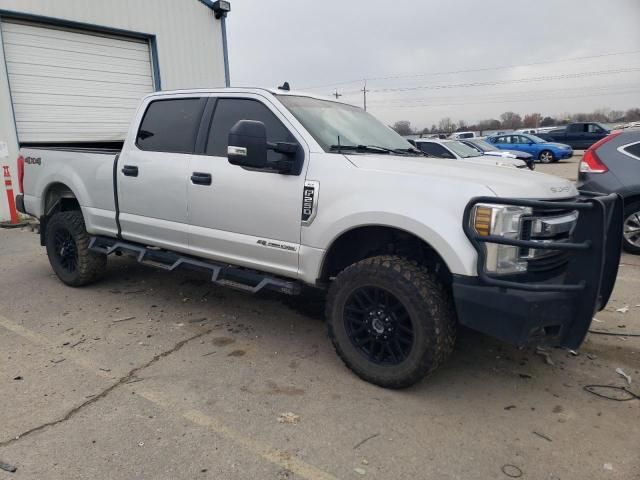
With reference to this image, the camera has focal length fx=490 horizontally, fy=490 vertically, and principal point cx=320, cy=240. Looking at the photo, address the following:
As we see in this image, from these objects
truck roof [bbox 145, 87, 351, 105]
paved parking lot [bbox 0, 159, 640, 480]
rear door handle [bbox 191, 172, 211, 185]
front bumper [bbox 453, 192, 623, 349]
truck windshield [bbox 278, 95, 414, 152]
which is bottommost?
paved parking lot [bbox 0, 159, 640, 480]

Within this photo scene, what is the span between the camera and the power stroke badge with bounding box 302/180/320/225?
3344mm

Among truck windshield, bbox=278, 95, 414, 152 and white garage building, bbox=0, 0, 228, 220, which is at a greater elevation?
white garage building, bbox=0, 0, 228, 220

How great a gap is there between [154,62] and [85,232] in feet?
28.2

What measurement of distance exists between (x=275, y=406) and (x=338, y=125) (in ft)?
7.14

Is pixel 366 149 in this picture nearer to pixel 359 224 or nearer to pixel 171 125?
pixel 359 224

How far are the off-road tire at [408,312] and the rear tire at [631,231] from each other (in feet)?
15.7

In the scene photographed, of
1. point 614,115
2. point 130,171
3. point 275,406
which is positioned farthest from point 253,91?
point 614,115

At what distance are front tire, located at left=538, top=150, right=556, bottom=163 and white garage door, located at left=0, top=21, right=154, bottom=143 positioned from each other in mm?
20365

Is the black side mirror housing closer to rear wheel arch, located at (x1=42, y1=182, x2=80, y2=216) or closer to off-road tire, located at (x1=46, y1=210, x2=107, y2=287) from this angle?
off-road tire, located at (x1=46, y1=210, x2=107, y2=287)

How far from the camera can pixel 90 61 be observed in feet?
37.1

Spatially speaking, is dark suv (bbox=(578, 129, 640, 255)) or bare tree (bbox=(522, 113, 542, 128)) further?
bare tree (bbox=(522, 113, 542, 128))

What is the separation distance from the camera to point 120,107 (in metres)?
12.1

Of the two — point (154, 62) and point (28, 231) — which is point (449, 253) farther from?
point (154, 62)

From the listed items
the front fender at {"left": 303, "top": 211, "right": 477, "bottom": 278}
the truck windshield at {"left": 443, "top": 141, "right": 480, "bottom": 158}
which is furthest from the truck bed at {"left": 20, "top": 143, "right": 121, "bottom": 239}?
the truck windshield at {"left": 443, "top": 141, "right": 480, "bottom": 158}
